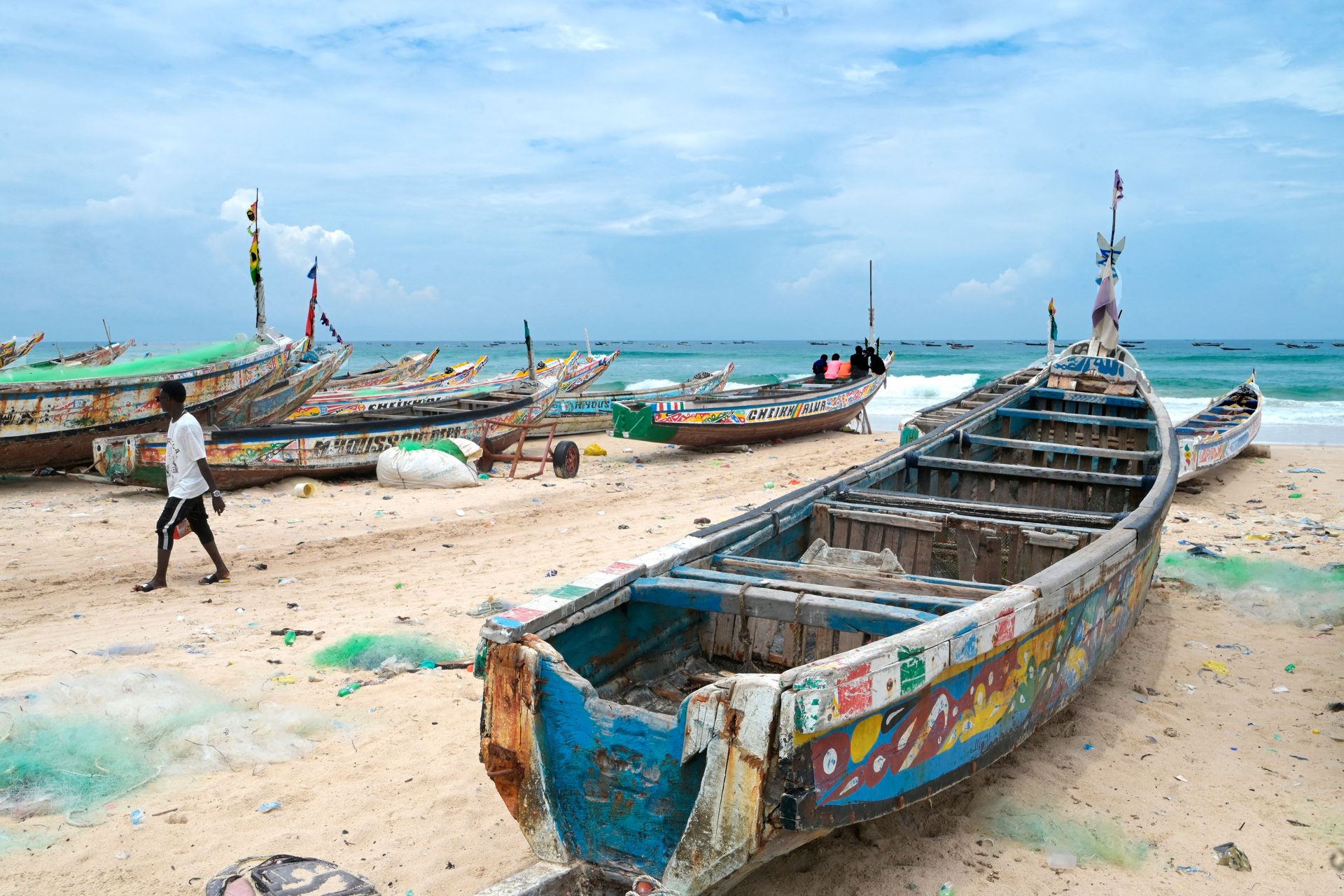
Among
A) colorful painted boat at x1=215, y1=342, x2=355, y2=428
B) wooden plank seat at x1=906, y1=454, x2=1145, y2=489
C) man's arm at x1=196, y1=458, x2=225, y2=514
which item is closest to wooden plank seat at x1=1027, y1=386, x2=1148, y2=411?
wooden plank seat at x1=906, y1=454, x2=1145, y2=489

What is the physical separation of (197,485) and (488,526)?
10.4ft

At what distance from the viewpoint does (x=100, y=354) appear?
980 inches

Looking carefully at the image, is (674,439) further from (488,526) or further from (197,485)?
(197,485)

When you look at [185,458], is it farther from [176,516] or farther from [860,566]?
[860,566]

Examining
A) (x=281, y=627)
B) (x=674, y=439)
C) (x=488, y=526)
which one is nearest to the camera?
(x=281, y=627)

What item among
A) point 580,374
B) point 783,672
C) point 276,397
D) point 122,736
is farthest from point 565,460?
point 580,374

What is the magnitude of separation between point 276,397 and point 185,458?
937 cm

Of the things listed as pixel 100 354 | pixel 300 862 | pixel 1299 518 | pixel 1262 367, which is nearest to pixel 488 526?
pixel 300 862

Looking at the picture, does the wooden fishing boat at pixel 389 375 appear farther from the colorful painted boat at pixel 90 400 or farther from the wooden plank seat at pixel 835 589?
the wooden plank seat at pixel 835 589

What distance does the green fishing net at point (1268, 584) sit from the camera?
6305 millimetres

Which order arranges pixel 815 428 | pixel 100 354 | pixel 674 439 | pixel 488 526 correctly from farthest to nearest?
pixel 100 354 → pixel 815 428 → pixel 674 439 → pixel 488 526

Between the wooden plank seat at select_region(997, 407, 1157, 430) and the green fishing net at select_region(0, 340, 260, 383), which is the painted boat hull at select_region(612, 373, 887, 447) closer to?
the wooden plank seat at select_region(997, 407, 1157, 430)

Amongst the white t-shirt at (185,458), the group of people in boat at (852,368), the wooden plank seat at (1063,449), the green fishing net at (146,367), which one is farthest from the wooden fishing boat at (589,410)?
the white t-shirt at (185,458)

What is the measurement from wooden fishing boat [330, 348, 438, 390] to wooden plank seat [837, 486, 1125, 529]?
2004 cm
